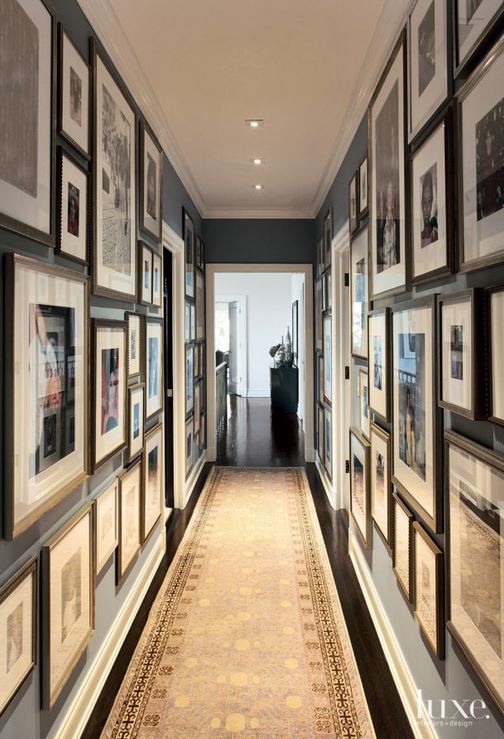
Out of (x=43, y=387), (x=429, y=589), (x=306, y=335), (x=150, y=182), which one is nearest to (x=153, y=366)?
(x=150, y=182)

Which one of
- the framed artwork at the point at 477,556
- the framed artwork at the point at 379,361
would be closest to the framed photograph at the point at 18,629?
the framed artwork at the point at 477,556

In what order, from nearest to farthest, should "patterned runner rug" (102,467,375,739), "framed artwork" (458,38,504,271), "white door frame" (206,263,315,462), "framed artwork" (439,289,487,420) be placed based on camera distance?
"framed artwork" (458,38,504,271)
"framed artwork" (439,289,487,420)
"patterned runner rug" (102,467,375,739)
"white door frame" (206,263,315,462)

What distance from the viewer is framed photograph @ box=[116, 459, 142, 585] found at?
82.8 inches

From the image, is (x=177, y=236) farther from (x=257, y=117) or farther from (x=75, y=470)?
(x=75, y=470)

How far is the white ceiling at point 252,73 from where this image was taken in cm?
189

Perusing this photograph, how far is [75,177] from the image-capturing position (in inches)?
61.9

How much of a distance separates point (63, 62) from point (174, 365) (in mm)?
2397

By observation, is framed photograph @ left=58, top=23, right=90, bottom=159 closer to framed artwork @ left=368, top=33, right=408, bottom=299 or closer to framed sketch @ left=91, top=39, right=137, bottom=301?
framed sketch @ left=91, top=39, right=137, bottom=301

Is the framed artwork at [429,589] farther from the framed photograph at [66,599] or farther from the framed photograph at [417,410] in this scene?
the framed photograph at [66,599]

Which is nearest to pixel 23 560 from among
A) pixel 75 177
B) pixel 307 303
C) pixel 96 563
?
pixel 96 563

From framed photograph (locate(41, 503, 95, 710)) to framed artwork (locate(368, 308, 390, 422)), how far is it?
1311mm

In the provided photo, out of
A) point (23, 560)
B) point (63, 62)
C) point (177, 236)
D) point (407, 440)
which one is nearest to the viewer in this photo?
point (23, 560)

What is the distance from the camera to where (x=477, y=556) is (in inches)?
45.6

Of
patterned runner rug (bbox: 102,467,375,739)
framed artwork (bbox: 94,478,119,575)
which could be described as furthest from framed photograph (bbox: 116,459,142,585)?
patterned runner rug (bbox: 102,467,375,739)
